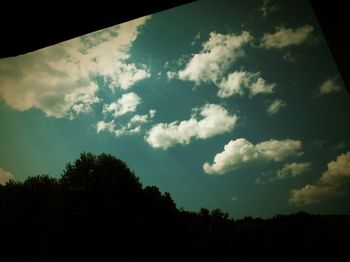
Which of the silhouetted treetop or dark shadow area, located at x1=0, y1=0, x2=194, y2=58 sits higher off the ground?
the silhouetted treetop

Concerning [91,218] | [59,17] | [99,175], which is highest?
[99,175]

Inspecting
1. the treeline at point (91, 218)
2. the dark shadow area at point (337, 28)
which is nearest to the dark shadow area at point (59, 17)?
the dark shadow area at point (337, 28)

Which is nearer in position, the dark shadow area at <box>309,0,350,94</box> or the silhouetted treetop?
the dark shadow area at <box>309,0,350,94</box>

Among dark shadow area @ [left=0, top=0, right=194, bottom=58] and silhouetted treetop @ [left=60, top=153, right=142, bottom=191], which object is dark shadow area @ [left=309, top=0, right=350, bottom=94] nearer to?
dark shadow area @ [left=0, top=0, right=194, bottom=58]

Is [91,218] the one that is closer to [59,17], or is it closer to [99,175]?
[99,175]

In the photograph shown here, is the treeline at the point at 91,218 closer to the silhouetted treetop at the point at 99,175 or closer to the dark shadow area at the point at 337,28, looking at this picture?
the silhouetted treetop at the point at 99,175

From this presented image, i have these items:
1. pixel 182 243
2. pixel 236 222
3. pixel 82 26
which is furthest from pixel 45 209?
pixel 236 222

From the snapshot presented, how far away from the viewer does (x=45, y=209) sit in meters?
27.1

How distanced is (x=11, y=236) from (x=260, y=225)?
45193 mm

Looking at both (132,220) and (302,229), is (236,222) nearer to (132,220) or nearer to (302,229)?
(302,229)

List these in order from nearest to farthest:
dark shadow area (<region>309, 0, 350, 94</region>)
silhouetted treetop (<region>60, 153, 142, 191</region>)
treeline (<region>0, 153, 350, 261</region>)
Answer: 1. dark shadow area (<region>309, 0, 350, 94</region>)
2. treeline (<region>0, 153, 350, 261</region>)
3. silhouetted treetop (<region>60, 153, 142, 191</region>)

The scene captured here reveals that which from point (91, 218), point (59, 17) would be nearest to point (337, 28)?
point (59, 17)

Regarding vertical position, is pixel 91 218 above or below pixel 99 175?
below

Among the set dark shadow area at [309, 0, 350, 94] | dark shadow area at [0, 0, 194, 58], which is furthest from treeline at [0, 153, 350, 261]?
dark shadow area at [309, 0, 350, 94]
